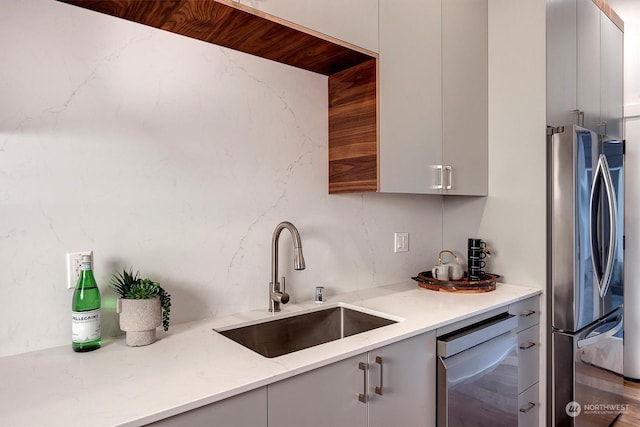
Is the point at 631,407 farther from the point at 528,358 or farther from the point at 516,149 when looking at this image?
the point at 516,149

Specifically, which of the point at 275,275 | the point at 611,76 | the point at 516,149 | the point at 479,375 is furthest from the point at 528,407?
the point at 611,76

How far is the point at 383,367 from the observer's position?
1.33 metres

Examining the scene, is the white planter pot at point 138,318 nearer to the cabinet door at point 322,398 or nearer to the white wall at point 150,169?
the white wall at point 150,169

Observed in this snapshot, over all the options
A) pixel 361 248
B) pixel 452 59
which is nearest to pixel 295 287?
pixel 361 248

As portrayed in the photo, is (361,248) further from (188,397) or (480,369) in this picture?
(188,397)

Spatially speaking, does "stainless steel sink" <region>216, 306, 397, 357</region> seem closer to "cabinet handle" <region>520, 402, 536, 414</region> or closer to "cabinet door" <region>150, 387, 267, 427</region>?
"cabinet door" <region>150, 387, 267, 427</region>

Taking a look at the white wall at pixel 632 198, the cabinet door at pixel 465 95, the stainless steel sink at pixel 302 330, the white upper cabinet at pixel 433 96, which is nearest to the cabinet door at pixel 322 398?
the stainless steel sink at pixel 302 330

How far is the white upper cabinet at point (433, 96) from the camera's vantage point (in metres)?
1.80

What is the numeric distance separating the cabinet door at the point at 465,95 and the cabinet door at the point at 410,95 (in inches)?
2.9

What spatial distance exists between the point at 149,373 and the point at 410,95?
1.52m

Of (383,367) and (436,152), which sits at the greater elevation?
(436,152)

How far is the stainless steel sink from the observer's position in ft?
5.14

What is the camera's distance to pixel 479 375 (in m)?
1.66

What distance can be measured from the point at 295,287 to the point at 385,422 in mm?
692
